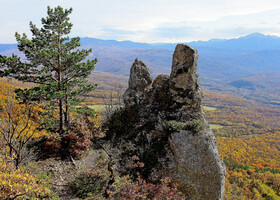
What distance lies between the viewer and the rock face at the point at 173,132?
12.8m

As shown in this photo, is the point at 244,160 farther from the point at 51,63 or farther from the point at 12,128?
the point at 12,128

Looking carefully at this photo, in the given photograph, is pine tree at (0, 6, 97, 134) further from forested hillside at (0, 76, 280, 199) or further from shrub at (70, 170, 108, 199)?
shrub at (70, 170, 108, 199)

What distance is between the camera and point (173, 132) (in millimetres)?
13812

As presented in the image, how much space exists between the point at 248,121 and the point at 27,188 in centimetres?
15146

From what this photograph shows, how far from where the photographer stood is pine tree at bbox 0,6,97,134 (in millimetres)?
13469

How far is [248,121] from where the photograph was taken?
132750mm

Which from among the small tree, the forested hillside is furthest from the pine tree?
the small tree

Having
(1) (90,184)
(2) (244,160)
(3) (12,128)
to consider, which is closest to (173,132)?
(1) (90,184)

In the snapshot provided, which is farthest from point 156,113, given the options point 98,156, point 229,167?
point 229,167

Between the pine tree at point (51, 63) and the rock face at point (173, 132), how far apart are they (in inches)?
195

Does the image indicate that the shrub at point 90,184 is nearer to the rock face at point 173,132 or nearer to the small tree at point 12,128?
the rock face at point 173,132

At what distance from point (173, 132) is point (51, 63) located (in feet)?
36.0

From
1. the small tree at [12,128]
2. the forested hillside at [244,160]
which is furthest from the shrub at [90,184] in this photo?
the small tree at [12,128]

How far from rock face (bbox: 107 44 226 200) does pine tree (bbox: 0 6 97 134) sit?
4.96m
